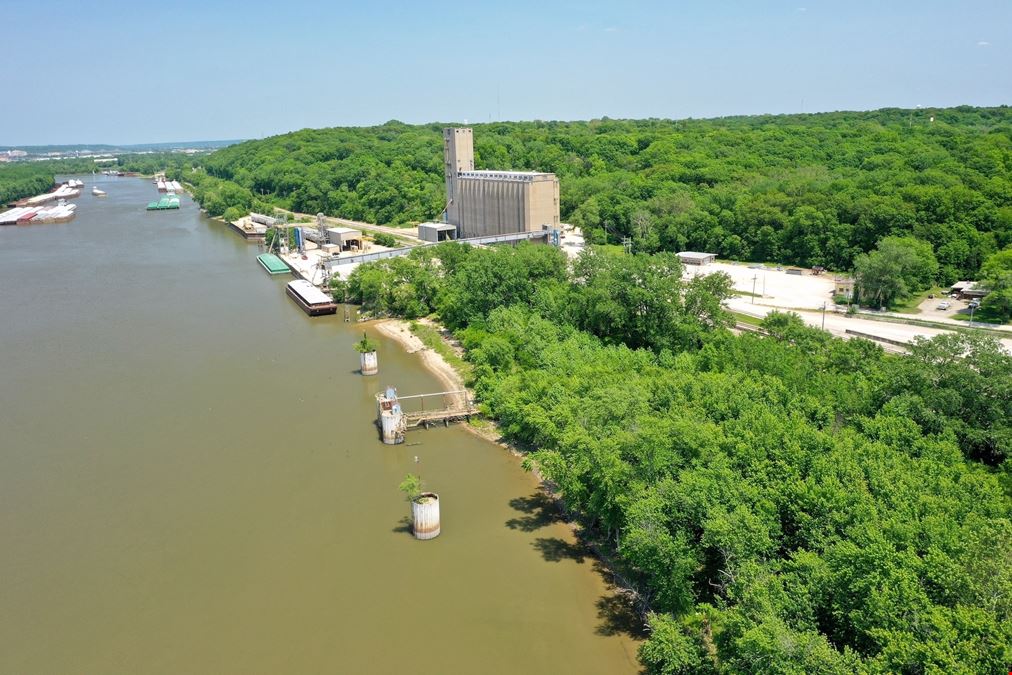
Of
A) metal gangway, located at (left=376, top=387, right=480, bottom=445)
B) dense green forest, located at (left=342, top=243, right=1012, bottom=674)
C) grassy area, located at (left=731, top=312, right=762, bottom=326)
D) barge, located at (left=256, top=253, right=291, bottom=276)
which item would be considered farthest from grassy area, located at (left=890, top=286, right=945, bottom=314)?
barge, located at (left=256, top=253, right=291, bottom=276)

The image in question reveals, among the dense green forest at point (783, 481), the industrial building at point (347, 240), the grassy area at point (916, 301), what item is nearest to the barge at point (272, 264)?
the industrial building at point (347, 240)

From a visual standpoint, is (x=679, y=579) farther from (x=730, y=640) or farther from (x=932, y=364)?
(x=932, y=364)

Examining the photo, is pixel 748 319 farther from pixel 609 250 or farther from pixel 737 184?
pixel 737 184

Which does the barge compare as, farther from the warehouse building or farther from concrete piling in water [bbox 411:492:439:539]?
concrete piling in water [bbox 411:492:439:539]

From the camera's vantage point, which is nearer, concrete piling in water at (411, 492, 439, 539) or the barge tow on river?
concrete piling in water at (411, 492, 439, 539)

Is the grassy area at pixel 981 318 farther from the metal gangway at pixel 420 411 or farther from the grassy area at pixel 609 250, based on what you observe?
the metal gangway at pixel 420 411
